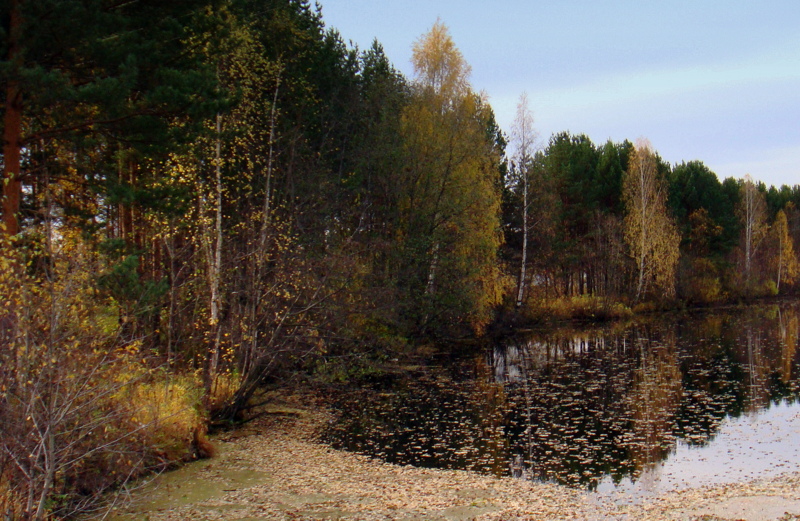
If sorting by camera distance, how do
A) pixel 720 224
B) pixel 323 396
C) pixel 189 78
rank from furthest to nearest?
pixel 720 224 < pixel 323 396 < pixel 189 78

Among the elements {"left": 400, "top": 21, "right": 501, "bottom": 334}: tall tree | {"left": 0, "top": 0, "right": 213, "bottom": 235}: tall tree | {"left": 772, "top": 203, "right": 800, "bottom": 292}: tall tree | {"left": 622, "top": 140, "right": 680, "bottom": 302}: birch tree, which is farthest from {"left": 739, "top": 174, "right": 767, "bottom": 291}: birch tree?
{"left": 0, "top": 0, "right": 213, "bottom": 235}: tall tree

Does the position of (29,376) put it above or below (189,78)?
below

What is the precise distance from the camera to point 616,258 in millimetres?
42094

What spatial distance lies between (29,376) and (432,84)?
26069 millimetres

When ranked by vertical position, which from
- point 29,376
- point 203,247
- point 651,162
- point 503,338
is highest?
point 651,162

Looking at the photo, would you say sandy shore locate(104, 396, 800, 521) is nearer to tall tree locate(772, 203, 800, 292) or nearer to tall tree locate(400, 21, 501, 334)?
tall tree locate(400, 21, 501, 334)

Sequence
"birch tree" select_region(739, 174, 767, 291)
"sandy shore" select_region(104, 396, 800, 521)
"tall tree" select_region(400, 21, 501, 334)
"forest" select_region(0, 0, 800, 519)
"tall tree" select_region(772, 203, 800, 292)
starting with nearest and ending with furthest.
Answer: "forest" select_region(0, 0, 800, 519) → "sandy shore" select_region(104, 396, 800, 521) → "tall tree" select_region(400, 21, 501, 334) → "birch tree" select_region(739, 174, 767, 291) → "tall tree" select_region(772, 203, 800, 292)

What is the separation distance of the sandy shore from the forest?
33.2 inches

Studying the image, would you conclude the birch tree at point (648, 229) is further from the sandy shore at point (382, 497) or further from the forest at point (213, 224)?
the sandy shore at point (382, 497)

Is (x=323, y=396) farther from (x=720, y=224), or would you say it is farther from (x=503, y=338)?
(x=720, y=224)

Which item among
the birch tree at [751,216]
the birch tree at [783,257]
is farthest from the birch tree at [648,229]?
the birch tree at [783,257]

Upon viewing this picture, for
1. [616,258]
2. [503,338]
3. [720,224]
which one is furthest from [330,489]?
[720,224]

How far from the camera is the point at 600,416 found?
14.0 m

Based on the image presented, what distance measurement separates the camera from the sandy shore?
8359 millimetres
